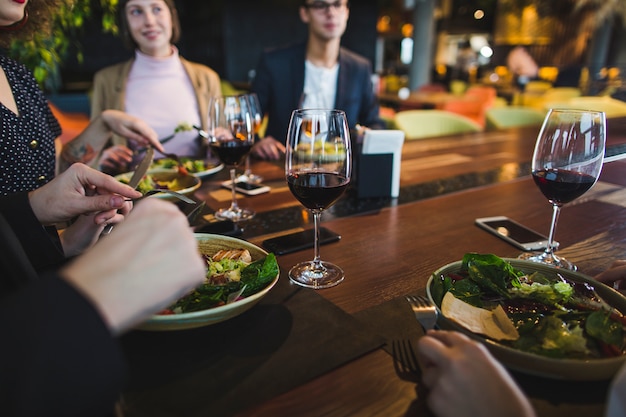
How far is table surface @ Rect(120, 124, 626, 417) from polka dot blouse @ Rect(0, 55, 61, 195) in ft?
1.80

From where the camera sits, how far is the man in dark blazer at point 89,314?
1.39ft

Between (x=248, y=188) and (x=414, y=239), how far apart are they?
67 centimetres

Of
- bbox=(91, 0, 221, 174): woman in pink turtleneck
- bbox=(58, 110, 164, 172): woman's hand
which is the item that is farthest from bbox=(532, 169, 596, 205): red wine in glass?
bbox=(91, 0, 221, 174): woman in pink turtleneck

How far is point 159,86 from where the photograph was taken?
256 centimetres

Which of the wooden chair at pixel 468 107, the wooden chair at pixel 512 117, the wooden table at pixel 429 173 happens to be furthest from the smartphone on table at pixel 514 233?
the wooden chair at pixel 468 107

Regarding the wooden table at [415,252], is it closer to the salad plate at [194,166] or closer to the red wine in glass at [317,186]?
the red wine in glass at [317,186]

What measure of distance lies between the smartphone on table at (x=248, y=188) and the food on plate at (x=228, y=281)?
68 cm

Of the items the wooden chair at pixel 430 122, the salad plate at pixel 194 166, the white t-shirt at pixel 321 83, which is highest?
the white t-shirt at pixel 321 83

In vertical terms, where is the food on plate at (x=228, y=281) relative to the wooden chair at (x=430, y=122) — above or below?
below

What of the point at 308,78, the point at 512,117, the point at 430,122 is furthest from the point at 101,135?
the point at 512,117

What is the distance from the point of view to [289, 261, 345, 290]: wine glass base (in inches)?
35.0

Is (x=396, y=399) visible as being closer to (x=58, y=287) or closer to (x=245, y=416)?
(x=245, y=416)

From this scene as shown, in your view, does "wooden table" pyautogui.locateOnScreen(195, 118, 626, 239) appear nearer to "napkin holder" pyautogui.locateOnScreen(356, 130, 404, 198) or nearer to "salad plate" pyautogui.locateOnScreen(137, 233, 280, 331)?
"napkin holder" pyautogui.locateOnScreen(356, 130, 404, 198)

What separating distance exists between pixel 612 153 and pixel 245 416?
3.35 feet
